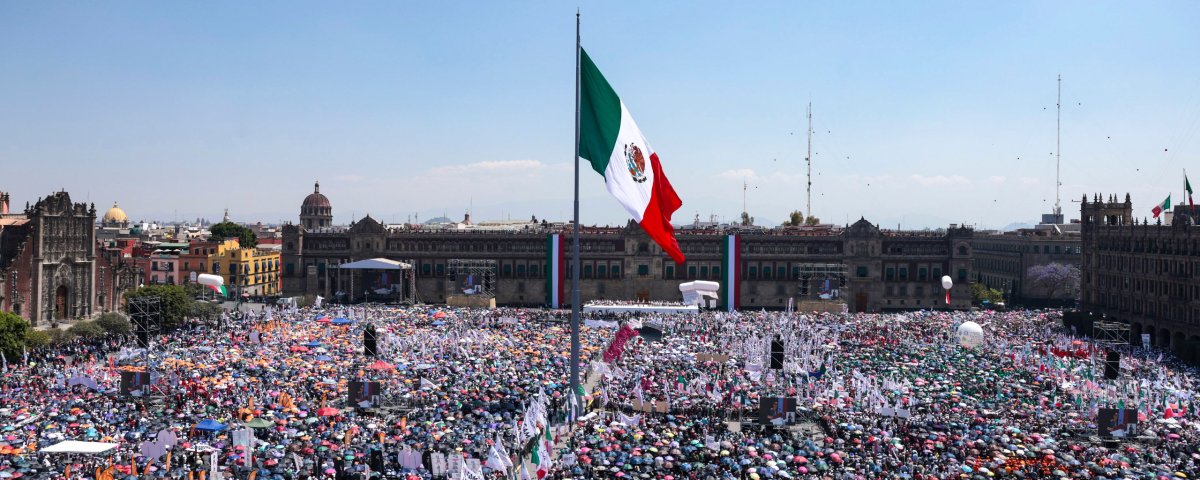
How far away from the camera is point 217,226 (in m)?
141

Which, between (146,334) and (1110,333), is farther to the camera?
(1110,333)

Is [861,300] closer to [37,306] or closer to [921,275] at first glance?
[921,275]

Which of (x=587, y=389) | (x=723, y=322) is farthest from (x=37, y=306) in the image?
(x=723, y=322)

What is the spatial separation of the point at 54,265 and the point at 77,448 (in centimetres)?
4814

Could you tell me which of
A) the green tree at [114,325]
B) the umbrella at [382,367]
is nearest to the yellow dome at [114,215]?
the green tree at [114,325]

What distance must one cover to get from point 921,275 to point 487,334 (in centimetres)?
5526

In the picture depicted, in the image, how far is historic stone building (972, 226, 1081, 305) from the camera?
11155 centimetres

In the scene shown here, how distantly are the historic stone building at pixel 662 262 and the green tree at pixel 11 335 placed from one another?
4317 cm

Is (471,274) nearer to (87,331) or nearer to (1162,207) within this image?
(87,331)

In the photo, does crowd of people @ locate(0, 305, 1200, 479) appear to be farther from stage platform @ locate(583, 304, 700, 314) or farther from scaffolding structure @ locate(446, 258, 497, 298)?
scaffolding structure @ locate(446, 258, 497, 298)

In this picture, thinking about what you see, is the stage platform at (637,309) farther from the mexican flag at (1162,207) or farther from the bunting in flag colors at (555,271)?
the mexican flag at (1162,207)

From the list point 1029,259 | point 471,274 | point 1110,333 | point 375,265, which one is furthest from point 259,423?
point 1029,259

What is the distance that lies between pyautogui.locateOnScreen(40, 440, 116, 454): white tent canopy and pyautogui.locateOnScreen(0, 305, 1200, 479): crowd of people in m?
0.42

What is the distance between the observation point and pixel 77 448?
3428 centimetres
